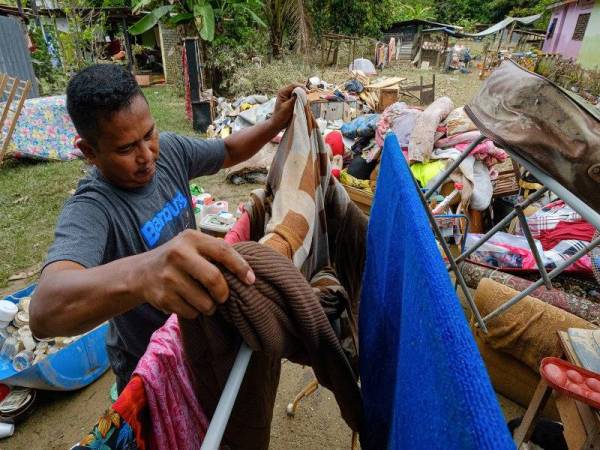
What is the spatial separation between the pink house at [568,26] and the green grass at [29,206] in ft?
71.7

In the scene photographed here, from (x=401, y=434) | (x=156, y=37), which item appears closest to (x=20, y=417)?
(x=401, y=434)

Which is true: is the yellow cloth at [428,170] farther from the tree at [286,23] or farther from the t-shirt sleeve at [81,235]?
the tree at [286,23]

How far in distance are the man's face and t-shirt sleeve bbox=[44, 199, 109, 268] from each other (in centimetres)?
15

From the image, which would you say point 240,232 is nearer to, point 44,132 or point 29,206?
point 29,206

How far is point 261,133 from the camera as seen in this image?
5.57 feet

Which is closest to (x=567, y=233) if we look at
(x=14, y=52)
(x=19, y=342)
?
(x=19, y=342)

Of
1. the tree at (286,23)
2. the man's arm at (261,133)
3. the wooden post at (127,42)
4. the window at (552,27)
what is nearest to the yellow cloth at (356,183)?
the man's arm at (261,133)

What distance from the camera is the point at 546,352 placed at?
2.44m

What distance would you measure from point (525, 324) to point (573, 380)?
883 millimetres

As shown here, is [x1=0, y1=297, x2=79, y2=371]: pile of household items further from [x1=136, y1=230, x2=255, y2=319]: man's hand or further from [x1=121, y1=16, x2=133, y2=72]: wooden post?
[x1=121, y1=16, x2=133, y2=72]: wooden post

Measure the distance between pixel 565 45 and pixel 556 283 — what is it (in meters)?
22.8

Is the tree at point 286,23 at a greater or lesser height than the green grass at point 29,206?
greater

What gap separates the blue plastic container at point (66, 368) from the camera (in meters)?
2.43

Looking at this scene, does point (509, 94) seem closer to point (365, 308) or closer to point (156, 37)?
point (365, 308)
